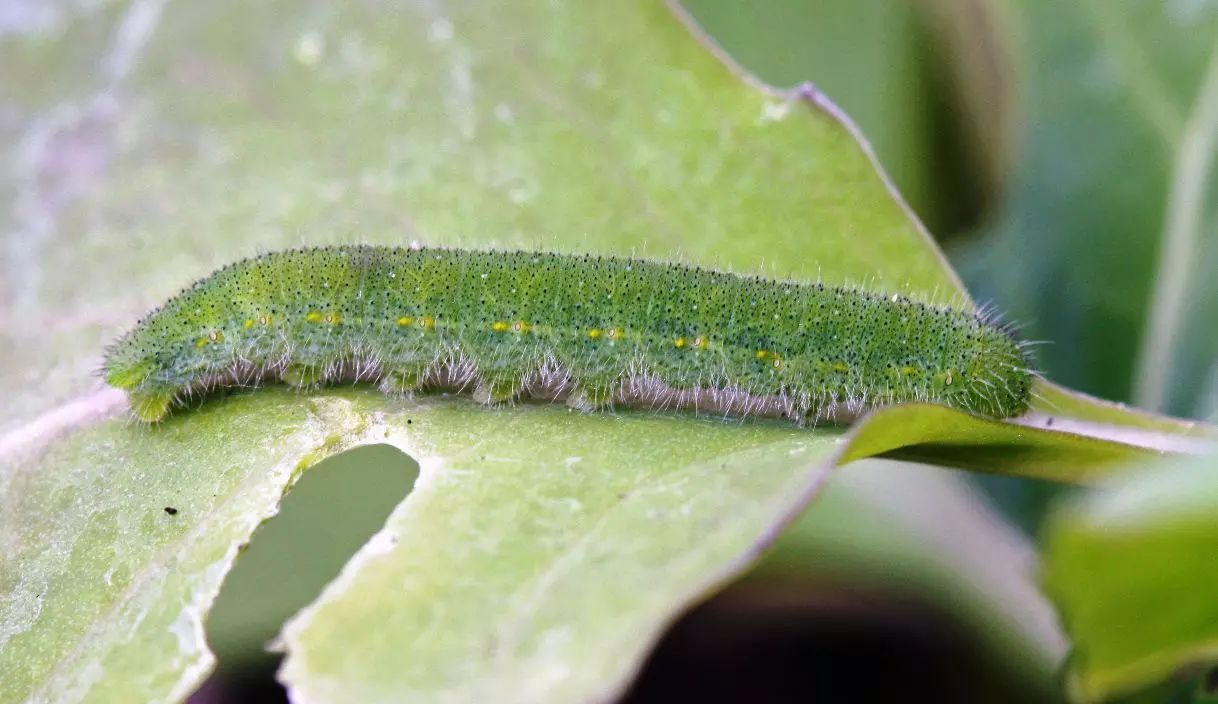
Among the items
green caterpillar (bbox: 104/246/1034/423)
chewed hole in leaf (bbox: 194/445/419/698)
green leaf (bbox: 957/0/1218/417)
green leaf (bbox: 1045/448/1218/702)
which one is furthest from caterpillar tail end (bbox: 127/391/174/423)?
green leaf (bbox: 957/0/1218/417)

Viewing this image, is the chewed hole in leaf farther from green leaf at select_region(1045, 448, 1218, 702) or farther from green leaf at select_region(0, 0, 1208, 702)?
green leaf at select_region(1045, 448, 1218, 702)

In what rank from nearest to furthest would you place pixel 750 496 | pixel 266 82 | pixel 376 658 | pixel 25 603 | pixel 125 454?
pixel 376 658
pixel 750 496
pixel 25 603
pixel 125 454
pixel 266 82

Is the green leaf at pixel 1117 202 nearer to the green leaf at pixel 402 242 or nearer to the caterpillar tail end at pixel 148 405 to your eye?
the green leaf at pixel 402 242

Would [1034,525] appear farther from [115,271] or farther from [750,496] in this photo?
[115,271]

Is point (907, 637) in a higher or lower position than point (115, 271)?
lower

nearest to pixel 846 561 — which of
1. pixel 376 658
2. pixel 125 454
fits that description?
pixel 376 658

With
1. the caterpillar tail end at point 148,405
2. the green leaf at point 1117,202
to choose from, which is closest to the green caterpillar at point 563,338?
the caterpillar tail end at point 148,405

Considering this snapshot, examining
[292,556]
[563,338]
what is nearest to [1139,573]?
[563,338]
